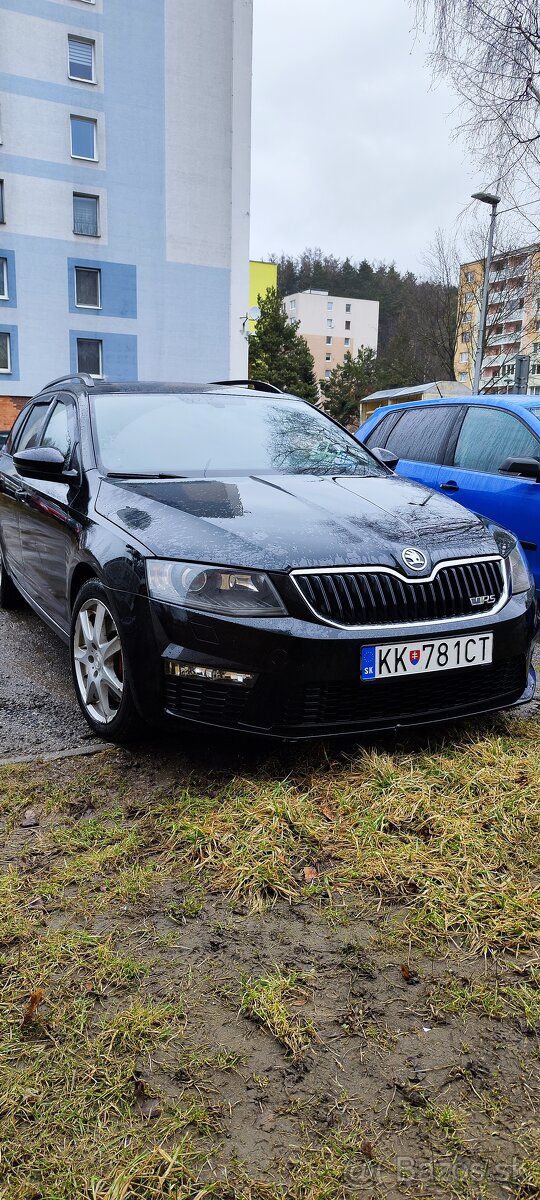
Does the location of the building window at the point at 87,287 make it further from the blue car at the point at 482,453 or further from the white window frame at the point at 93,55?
the blue car at the point at 482,453

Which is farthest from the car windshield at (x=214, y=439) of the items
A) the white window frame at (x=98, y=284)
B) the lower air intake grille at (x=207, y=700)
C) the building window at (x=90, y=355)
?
the white window frame at (x=98, y=284)

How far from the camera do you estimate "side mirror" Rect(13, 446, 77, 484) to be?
3816 millimetres

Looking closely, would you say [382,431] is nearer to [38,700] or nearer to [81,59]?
[38,700]

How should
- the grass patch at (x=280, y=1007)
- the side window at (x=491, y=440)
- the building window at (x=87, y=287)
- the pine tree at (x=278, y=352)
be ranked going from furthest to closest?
the pine tree at (x=278, y=352), the building window at (x=87, y=287), the side window at (x=491, y=440), the grass patch at (x=280, y=1007)

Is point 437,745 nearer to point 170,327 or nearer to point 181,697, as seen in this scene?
point 181,697

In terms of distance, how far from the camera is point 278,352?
58.5 m

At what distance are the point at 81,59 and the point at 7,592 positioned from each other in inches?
1194

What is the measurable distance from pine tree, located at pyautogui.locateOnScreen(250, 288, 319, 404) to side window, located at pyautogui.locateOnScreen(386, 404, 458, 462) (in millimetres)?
51329

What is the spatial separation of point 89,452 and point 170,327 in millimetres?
29519

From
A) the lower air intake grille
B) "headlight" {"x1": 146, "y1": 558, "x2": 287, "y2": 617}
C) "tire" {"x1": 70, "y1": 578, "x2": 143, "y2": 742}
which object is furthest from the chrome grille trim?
"tire" {"x1": 70, "y1": 578, "x2": 143, "y2": 742}

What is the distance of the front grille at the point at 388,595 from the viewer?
2.80m

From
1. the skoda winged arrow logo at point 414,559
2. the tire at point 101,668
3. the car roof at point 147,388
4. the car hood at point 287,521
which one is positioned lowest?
the tire at point 101,668

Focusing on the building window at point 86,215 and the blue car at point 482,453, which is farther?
the building window at point 86,215

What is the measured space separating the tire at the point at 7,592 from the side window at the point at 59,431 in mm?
1352
